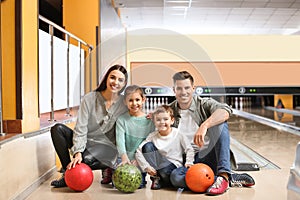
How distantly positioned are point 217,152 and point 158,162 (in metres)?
0.34

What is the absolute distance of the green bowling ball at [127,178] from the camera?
212 cm

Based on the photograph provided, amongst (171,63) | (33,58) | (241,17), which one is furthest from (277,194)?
(241,17)

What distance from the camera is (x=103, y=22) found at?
4.81 meters

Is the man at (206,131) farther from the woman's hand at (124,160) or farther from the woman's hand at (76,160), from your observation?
the woman's hand at (76,160)

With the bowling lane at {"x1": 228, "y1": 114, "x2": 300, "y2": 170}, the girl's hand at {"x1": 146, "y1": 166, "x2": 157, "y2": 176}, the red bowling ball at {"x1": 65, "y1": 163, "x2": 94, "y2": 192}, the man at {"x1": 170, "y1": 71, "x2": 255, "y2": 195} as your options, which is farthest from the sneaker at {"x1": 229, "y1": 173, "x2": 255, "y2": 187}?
the red bowling ball at {"x1": 65, "y1": 163, "x2": 94, "y2": 192}

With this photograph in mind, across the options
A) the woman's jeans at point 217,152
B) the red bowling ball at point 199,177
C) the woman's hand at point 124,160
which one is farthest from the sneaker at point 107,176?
the red bowling ball at point 199,177

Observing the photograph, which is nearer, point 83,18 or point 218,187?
point 218,187

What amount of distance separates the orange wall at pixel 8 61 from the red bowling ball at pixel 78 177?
43 cm

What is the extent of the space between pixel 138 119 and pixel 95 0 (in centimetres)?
276

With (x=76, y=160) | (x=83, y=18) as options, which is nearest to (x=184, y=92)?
(x=76, y=160)

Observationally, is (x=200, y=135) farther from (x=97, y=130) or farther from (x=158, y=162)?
(x=97, y=130)

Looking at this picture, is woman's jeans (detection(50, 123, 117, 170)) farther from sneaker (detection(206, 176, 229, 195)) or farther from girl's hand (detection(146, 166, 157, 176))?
sneaker (detection(206, 176, 229, 195))

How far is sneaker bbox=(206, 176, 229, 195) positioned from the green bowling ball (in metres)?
0.38

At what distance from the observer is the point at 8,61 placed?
2.12m
